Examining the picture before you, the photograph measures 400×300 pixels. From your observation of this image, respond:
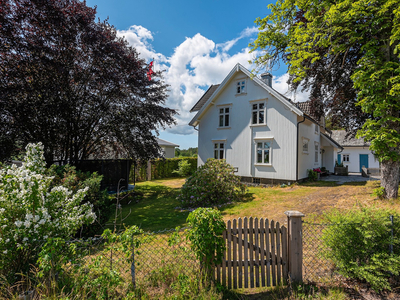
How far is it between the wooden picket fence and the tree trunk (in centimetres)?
703

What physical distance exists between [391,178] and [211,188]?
Answer: 716 cm

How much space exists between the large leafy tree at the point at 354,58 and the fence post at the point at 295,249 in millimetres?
6064

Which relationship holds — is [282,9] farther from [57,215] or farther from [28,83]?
[28,83]

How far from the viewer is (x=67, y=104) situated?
9.67 metres

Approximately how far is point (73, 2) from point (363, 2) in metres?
12.3

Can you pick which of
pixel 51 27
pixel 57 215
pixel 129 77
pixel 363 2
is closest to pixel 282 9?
pixel 363 2

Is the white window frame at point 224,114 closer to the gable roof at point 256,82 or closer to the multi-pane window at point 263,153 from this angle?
the gable roof at point 256,82

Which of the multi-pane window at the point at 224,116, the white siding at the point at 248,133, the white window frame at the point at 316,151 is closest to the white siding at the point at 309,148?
the white window frame at the point at 316,151

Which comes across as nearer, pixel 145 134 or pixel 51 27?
pixel 51 27

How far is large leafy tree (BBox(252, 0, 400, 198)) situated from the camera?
7.06 metres

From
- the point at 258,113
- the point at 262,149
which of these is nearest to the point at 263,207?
the point at 262,149

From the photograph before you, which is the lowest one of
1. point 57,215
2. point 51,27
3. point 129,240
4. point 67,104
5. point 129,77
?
point 129,240

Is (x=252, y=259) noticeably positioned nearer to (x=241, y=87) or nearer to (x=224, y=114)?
(x=224, y=114)

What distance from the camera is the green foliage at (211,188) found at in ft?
32.0
